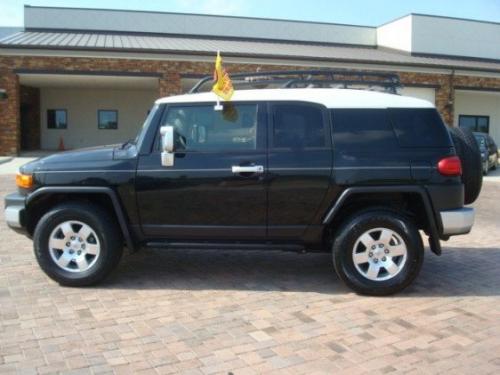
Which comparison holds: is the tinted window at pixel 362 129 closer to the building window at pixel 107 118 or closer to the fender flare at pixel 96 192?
the fender flare at pixel 96 192

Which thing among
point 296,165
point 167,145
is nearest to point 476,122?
point 296,165

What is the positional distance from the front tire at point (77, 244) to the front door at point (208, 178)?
1.27ft

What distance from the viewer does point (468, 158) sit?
18.1ft

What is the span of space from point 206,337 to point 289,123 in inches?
86.0

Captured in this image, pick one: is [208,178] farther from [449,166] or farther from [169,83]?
[169,83]

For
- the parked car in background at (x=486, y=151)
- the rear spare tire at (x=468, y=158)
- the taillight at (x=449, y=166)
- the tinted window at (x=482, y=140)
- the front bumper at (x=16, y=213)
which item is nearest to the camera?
the taillight at (x=449, y=166)

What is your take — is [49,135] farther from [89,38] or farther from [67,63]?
[67,63]

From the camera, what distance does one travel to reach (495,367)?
362 cm

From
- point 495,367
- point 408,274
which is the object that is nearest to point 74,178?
point 408,274

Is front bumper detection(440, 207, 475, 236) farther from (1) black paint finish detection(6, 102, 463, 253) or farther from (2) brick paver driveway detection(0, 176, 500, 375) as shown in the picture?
(2) brick paver driveway detection(0, 176, 500, 375)

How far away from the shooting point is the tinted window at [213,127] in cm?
518

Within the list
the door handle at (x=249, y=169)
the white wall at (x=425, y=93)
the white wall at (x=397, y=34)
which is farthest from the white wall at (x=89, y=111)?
the door handle at (x=249, y=169)

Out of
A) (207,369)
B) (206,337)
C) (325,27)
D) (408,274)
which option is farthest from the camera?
(325,27)

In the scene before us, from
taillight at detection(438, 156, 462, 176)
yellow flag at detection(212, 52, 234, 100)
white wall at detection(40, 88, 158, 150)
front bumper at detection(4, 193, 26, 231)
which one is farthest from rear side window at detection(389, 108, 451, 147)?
white wall at detection(40, 88, 158, 150)
